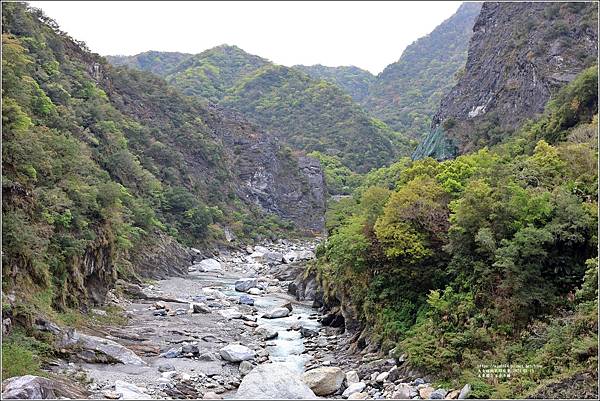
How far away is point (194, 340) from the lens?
20688 millimetres

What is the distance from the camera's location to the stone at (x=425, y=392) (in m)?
12.8

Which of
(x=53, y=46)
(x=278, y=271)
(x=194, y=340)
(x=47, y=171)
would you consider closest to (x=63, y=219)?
(x=47, y=171)

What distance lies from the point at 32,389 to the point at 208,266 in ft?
110

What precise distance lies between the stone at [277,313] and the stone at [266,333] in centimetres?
238

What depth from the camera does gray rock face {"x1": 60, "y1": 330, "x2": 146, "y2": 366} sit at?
15828 mm

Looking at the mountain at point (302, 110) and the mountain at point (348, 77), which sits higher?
the mountain at point (348, 77)

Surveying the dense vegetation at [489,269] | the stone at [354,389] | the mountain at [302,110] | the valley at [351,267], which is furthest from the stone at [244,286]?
the mountain at [302,110]

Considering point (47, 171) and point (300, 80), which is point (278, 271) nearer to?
point (47, 171)

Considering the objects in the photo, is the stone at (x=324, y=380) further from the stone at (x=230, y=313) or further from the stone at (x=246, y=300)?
the stone at (x=246, y=300)

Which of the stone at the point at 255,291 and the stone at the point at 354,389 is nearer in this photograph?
the stone at the point at 354,389

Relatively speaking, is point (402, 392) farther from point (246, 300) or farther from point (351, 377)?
point (246, 300)

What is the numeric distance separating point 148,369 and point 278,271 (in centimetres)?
2539

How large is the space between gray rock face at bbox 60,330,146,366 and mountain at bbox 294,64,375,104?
481 feet

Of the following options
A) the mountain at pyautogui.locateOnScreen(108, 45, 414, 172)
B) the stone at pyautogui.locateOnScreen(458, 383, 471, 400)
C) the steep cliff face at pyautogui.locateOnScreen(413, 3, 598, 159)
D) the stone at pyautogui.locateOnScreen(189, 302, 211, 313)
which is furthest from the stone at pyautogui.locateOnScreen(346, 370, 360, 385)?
the mountain at pyautogui.locateOnScreen(108, 45, 414, 172)
